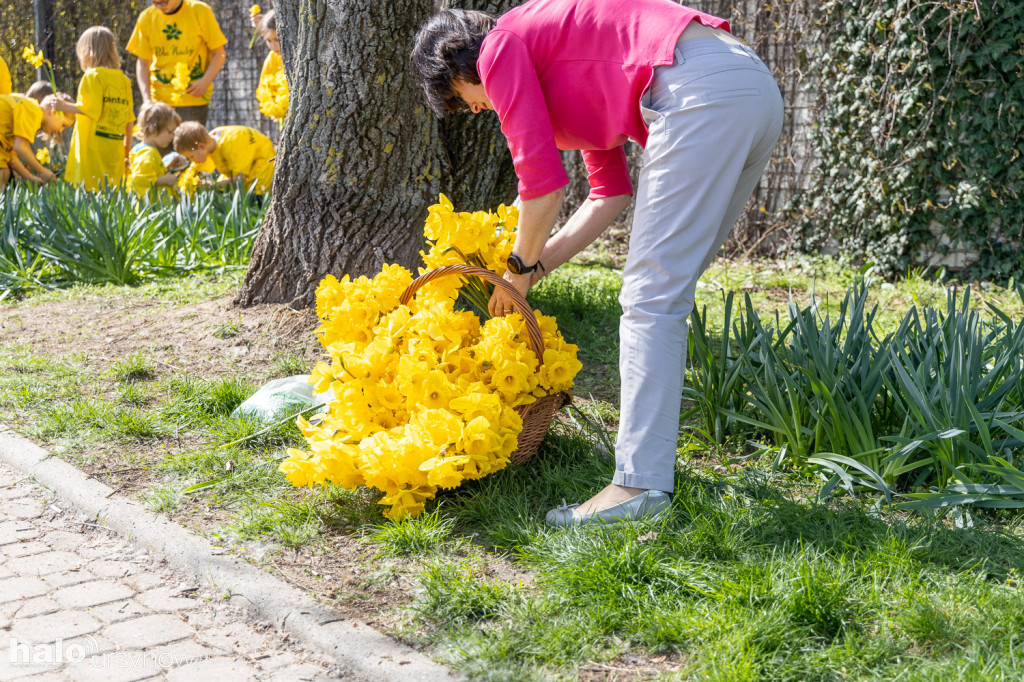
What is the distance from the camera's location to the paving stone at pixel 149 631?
2.19m

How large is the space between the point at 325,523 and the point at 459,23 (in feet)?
4.85

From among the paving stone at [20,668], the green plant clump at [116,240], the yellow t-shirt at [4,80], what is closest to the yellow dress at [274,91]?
the green plant clump at [116,240]

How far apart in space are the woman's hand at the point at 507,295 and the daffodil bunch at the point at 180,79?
5916 millimetres

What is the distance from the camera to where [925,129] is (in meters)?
5.47

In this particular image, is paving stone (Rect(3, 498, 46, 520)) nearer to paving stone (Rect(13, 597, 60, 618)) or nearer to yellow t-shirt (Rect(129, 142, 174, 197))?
paving stone (Rect(13, 597, 60, 618))

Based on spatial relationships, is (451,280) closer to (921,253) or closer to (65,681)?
(65,681)

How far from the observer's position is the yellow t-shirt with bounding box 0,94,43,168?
25.9 feet

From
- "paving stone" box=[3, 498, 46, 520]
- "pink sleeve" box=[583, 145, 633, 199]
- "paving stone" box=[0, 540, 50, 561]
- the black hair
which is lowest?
"paving stone" box=[3, 498, 46, 520]

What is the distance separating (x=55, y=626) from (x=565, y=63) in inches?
76.0

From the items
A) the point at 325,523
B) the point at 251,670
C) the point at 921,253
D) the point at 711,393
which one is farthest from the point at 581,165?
the point at 251,670

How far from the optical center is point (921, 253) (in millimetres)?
5785

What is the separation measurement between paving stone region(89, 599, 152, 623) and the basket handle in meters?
1.17

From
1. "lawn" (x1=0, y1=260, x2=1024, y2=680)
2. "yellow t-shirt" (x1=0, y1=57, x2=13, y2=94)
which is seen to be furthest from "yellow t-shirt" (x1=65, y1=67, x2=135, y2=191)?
"lawn" (x1=0, y1=260, x2=1024, y2=680)

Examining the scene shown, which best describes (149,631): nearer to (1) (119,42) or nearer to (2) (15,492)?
(2) (15,492)
